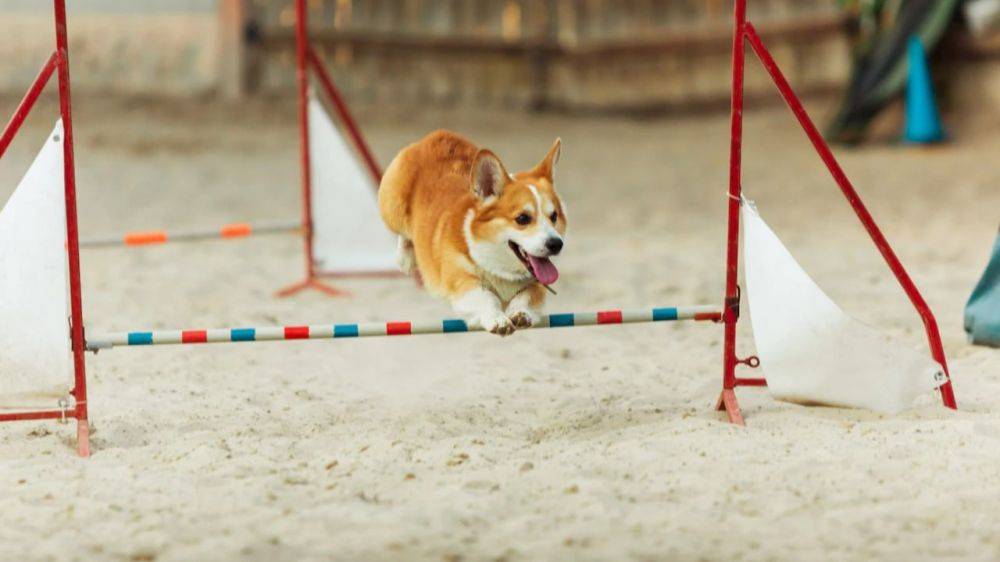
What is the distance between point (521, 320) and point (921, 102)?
22.6 ft

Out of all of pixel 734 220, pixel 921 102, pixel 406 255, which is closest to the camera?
pixel 734 220

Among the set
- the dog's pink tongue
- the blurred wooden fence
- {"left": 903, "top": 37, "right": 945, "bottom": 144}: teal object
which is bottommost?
the dog's pink tongue

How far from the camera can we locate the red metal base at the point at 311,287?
20.4 ft

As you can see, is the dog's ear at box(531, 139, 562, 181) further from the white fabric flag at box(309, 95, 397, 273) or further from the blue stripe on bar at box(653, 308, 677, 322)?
the white fabric flag at box(309, 95, 397, 273)

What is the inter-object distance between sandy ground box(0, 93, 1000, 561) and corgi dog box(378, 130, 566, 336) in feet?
1.25

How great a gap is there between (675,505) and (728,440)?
0.53 m

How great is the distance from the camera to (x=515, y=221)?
3650mm

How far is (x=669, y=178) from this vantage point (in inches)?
378

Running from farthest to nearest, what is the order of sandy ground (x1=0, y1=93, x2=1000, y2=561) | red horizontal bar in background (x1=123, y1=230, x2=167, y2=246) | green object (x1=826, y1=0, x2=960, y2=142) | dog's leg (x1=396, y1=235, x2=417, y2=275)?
green object (x1=826, y1=0, x2=960, y2=142) → red horizontal bar in background (x1=123, y1=230, x2=167, y2=246) → dog's leg (x1=396, y1=235, x2=417, y2=275) → sandy ground (x1=0, y1=93, x2=1000, y2=561)

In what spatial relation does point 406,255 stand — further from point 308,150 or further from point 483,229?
point 308,150

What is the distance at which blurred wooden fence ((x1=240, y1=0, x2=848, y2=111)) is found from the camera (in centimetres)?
1127

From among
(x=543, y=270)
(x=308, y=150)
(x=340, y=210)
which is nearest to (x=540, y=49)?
(x=340, y=210)

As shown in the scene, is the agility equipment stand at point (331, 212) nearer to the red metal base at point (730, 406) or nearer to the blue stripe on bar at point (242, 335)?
the blue stripe on bar at point (242, 335)

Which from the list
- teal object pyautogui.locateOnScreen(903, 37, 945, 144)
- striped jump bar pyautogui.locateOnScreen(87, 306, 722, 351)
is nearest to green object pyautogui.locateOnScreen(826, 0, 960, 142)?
teal object pyautogui.locateOnScreen(903, 37, 945, 144)
